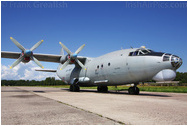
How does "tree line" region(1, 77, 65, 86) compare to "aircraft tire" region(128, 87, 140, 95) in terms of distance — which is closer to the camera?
"aircraft tire" region(128, 87, 140, 95)

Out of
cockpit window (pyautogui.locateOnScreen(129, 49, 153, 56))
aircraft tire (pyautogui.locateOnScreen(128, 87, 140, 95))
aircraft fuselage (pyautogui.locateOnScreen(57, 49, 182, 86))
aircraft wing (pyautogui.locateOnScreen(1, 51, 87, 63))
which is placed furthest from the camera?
aircraft wing (pyautogui.locateOnScreen(1, 51, 87, 63))

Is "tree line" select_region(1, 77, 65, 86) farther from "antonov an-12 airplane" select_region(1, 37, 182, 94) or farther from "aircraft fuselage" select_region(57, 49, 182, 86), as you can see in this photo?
"aircraft fuselage" select_region(57, 49, 182, 86)

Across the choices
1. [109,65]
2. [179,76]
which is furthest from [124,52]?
[179,76]

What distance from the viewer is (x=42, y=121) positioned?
14.6ft

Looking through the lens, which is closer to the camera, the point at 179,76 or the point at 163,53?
the point at 163,53

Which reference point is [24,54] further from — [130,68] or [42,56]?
[130,68]

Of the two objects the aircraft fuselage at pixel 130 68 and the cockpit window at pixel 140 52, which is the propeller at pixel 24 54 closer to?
the aircraft fuselage at pixel 130 68

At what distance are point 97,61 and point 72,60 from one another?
3747 millimetres

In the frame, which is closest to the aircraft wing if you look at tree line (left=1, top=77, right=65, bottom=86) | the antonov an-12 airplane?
the antonov an-12 airplane

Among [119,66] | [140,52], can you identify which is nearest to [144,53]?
[140,52]

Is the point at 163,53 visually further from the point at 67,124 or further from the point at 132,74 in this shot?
the point at 67,124

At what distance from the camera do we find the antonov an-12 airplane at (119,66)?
1308cm

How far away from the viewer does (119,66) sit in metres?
15.8

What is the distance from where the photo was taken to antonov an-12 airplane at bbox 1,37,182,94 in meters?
13.1
